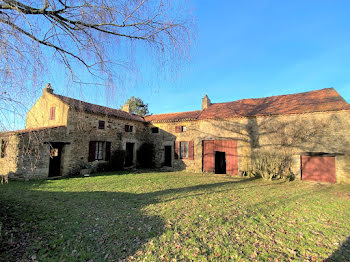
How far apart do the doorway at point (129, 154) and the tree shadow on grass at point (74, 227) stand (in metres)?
9.12

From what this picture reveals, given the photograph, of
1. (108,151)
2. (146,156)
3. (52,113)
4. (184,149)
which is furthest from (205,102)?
(52,113)

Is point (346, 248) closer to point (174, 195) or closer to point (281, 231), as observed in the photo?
point (281, 231)

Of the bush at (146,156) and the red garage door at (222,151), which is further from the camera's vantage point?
the bush at (146,156)

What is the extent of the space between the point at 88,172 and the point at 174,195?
7.65 metres

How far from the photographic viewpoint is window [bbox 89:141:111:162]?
12227mm

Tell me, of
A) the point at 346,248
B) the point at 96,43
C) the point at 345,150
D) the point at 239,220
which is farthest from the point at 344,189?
the point at 96,43

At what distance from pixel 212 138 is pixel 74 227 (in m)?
11.0

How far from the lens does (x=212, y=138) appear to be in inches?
531

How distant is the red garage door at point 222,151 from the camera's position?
1256 cm

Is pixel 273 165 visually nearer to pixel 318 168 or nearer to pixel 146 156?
pixel 318 168

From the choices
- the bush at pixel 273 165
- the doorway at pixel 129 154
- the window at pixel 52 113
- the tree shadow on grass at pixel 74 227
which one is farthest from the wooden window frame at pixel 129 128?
the bush at pixel 273 165

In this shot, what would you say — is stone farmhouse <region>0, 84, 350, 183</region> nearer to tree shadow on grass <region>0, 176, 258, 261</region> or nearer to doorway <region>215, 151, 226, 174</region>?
doorway <region>215, 151, 226, 174</region>

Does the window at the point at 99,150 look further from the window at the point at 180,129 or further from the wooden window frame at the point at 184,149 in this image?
the wooden window frame at the point at 184,149

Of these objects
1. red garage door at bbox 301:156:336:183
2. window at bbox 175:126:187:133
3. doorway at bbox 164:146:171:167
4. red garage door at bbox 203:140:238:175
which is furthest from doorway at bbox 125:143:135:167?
red garage door at bbox 301:156:336:183
